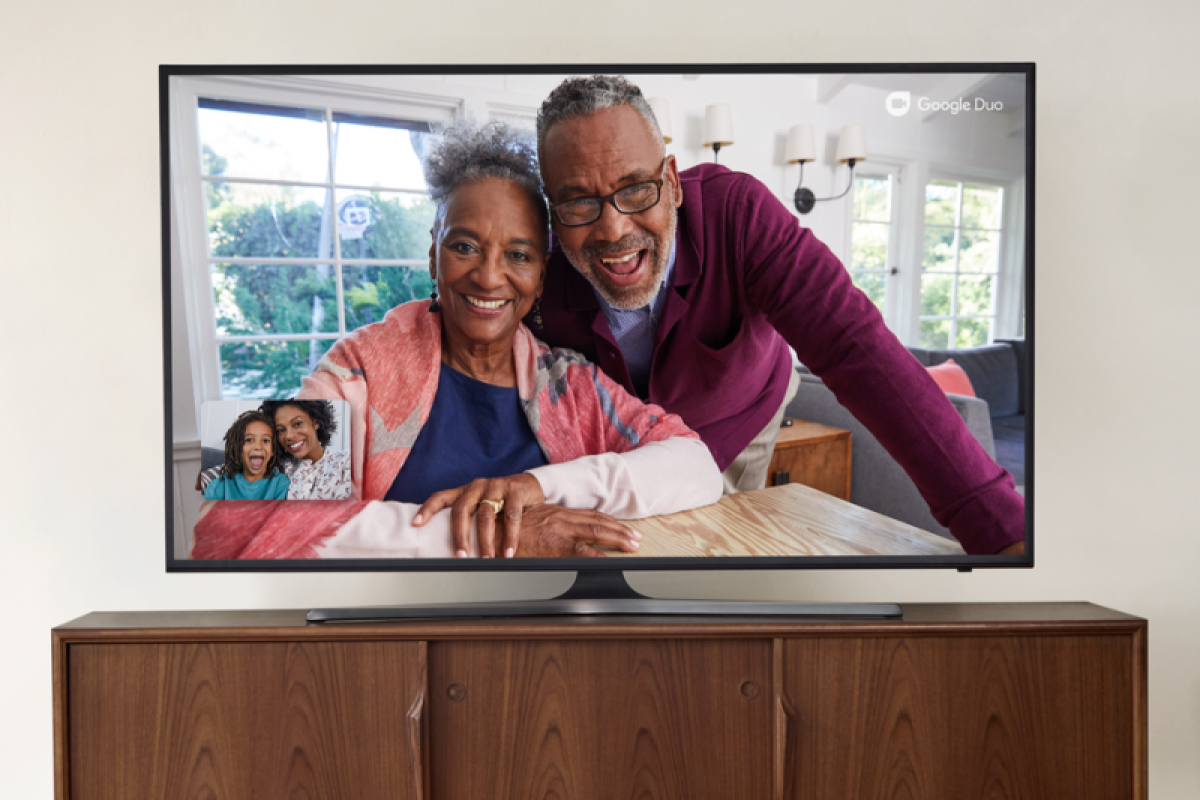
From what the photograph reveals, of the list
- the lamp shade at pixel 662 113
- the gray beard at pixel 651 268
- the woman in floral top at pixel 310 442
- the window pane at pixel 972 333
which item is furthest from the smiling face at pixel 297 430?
the window pane at pixel 972 333

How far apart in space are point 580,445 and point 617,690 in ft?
1.57

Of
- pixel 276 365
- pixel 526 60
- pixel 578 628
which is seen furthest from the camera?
pixel 526 60

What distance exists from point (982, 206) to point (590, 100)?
83 centimetres

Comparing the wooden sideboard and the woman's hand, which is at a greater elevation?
the woman's hand

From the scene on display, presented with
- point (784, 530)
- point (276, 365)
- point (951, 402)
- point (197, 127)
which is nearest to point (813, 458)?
point (784, 530)

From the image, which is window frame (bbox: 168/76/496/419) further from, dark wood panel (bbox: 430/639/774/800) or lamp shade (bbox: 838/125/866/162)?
dark wood panel (bbox: 430/639/774/800)

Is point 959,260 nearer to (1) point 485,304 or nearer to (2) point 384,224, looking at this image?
(1) point 485,304

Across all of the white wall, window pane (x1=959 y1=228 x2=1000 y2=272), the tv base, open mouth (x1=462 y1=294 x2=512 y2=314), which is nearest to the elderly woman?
open mouth (x1=462 y1=294 x2=512 y2=314)

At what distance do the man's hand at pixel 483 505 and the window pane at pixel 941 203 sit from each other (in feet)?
3.20

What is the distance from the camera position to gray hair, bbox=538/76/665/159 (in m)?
1.46

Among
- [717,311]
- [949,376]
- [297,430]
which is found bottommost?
[297,430]

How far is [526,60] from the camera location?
5.63 ft

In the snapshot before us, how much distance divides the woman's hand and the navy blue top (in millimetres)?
25

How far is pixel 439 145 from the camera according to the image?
57.4 inches
